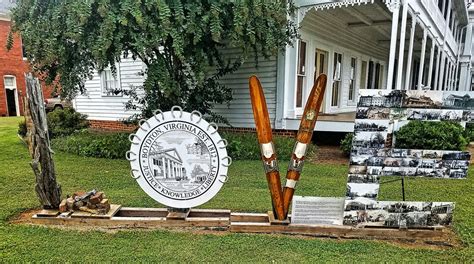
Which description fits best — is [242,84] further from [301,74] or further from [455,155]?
[455,155]

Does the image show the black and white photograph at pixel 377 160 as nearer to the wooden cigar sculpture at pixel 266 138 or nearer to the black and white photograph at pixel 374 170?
the black and white photograph at pixel 374 170

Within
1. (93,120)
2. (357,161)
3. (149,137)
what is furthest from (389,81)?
(93,120)

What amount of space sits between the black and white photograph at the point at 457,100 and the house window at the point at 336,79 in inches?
296

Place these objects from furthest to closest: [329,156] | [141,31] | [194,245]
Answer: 1. [329,156]
2. [141,31]
3. [194,245]

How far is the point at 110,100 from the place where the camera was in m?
11.3

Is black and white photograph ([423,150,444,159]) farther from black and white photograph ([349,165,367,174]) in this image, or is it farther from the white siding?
the white siding

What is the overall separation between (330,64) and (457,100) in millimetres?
7224

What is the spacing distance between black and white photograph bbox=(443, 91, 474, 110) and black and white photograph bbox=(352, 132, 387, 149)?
0.58 metres

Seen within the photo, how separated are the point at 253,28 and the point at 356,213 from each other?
3.90 m

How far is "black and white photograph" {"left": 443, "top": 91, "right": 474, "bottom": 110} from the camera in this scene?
270 cm

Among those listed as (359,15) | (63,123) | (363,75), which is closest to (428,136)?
(359,15)

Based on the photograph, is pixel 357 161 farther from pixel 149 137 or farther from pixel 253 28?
pixel 253 28

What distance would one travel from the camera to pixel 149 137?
2979 millimetres

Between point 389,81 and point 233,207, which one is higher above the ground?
point 389,81
